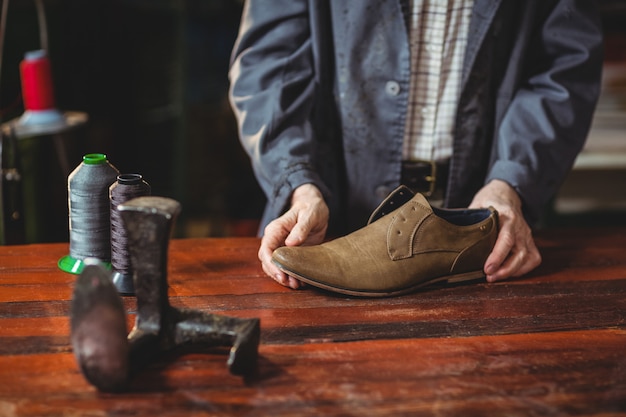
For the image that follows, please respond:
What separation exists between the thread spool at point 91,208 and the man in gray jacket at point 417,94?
35cm

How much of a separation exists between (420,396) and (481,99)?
0.85 meters

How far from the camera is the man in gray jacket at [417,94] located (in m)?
1.42

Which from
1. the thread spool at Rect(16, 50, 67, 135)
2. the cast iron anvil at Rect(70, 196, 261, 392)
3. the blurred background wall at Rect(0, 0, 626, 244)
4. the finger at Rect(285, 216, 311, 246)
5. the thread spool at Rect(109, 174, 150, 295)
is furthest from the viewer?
the blurred background wall at Rect(0, 0, 626, 244)

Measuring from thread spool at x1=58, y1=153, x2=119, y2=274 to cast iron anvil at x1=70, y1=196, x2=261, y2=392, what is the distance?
28 cm

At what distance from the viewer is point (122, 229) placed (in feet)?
3.44

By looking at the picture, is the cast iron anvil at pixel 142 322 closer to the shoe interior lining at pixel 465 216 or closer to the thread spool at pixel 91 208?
the thread spool at pixel 91 208

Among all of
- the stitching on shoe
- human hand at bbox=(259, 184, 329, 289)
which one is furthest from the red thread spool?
the stitching on shoe

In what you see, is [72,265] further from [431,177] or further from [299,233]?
[431,177]

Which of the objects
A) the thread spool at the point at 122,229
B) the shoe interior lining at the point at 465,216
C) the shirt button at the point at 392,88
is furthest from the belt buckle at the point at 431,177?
the thread spool at the point at 122,229

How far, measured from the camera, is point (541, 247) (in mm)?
1374

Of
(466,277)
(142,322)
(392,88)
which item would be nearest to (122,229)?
(142,322)

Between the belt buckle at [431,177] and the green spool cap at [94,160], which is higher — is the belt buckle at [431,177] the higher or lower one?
the lower one

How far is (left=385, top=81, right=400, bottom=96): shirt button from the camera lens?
4.73 feet

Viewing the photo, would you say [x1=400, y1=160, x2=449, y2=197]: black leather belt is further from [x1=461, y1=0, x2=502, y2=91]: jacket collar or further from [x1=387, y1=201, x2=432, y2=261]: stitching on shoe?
[x1=387, y1=201, x2=432, y2=261]: stitching on shoe
